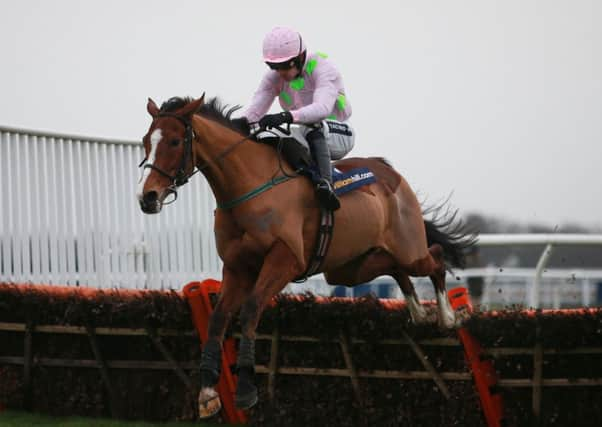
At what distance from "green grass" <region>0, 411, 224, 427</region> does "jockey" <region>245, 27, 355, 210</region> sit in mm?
2313

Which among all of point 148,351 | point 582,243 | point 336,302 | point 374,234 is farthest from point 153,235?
point 582,243

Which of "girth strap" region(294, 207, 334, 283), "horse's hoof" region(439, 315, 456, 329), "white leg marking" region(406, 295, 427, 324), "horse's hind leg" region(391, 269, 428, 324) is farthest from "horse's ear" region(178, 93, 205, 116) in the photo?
"horse's hoof" region(439, 315, 456, 329)

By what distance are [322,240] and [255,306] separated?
713 millimetres

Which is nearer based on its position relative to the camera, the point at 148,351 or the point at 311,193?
the point at 311,193

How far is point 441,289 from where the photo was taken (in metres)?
8.14

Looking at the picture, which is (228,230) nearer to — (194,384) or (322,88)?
(322,88)

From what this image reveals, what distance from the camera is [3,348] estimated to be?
339 inches

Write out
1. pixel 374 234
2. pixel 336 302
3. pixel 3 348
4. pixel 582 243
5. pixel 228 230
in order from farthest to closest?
1. pixel 582 243
2. pixel 3 348
3. pixel 336 302
4. pixel 374 234
5. pixel 228 230

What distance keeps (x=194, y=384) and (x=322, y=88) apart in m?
2.56

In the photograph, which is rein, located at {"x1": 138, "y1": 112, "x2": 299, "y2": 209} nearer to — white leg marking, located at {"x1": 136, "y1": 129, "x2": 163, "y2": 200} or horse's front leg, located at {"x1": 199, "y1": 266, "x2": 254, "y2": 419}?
white leg marking, located at {"x1": 136, "y1": 129, "x2": 163, "y2": 200}

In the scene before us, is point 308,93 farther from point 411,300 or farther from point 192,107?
point 411,300

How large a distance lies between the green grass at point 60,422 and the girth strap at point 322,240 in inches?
74.5

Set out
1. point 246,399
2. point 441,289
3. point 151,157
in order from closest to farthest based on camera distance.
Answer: point 151,157 → point 246,399 → point 441,289

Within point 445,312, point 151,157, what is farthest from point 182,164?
point 445,312
